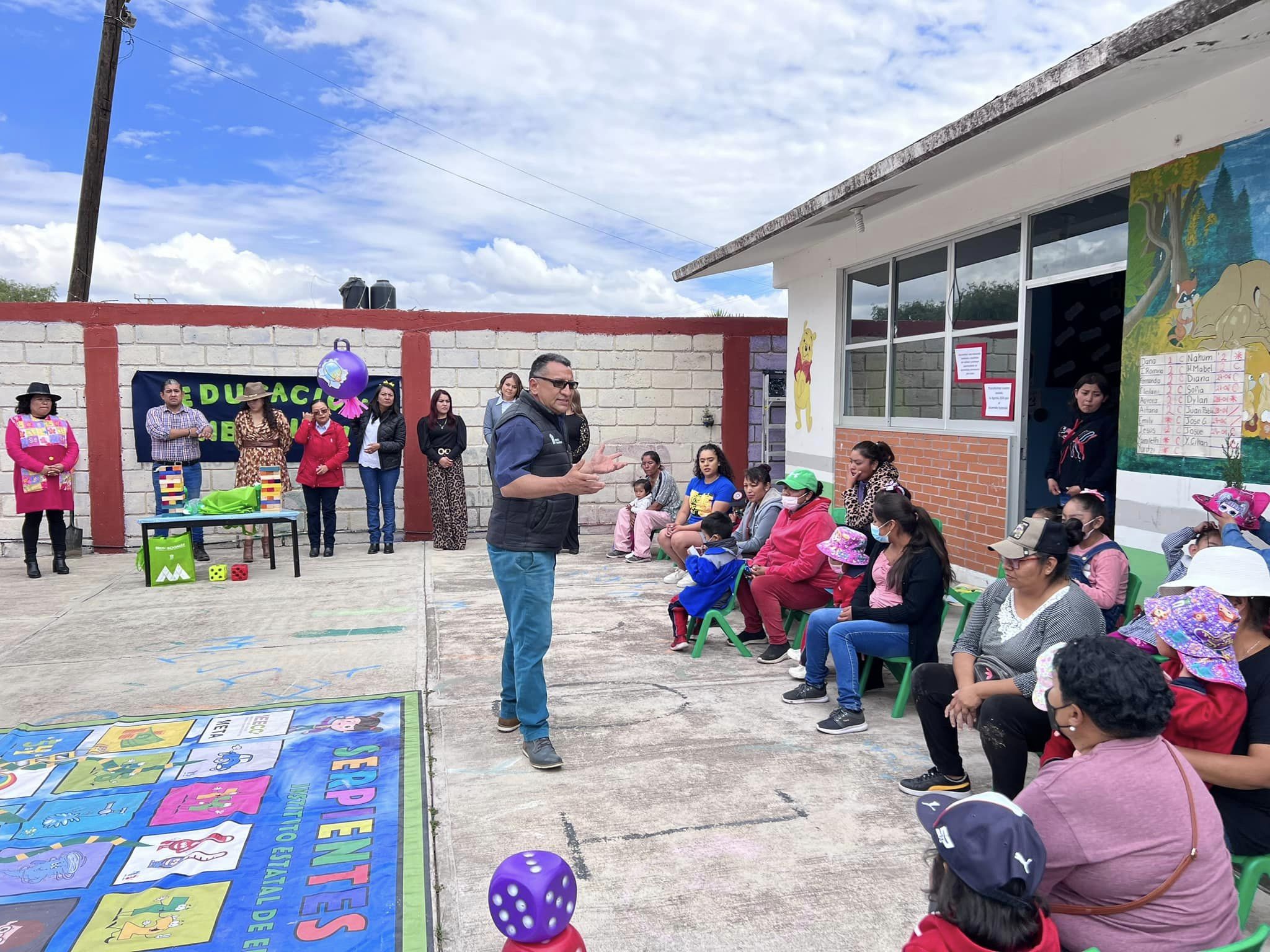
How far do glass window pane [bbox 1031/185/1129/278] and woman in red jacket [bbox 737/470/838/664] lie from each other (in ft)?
7.63

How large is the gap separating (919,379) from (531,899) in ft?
23.3

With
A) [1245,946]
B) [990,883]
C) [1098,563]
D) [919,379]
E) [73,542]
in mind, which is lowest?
[73,542]

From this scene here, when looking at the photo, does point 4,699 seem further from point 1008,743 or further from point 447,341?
point 447,341

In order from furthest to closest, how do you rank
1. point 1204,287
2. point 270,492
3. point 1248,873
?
point 270,492 < point 1204,287 < point 1248,873

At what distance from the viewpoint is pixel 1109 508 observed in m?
5.95

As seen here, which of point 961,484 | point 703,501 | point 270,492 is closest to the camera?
point 961,484

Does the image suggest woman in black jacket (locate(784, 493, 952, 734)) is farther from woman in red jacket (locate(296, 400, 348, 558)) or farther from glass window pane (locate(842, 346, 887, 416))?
woman in red jacket (locate(296, 400, 348, 558))

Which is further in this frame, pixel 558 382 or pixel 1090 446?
pixel 1090 446

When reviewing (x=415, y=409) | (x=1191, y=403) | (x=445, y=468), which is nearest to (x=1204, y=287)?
(x=1191, y=403)

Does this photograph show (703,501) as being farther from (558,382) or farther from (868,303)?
(558,382)

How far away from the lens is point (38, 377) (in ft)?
33.1

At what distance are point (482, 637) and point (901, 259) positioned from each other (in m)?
5.08

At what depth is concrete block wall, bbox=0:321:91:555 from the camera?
32.8 feet

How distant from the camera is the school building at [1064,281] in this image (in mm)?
4551
